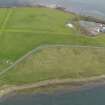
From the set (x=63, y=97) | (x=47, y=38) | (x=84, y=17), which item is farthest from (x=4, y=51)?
(x=84, y=17)

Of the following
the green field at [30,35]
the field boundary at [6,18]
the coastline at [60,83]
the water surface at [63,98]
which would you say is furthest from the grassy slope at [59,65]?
the field boundary at [6,18]

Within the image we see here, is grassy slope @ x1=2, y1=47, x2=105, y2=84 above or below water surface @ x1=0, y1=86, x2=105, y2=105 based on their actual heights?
above

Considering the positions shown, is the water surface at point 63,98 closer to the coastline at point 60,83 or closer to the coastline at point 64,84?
the coastline at point 64,84

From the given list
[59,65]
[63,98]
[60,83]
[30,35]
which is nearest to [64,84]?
[60,83]

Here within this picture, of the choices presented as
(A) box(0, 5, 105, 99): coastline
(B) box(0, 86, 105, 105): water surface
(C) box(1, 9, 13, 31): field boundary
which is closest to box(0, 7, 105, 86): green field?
(C) box(1, 9, 13, 31): field boundary

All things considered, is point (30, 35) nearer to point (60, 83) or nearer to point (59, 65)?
point (59, 65)

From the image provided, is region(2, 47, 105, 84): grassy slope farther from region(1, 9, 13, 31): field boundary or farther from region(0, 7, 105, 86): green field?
region(1, 9, 13, 31): field boundary
